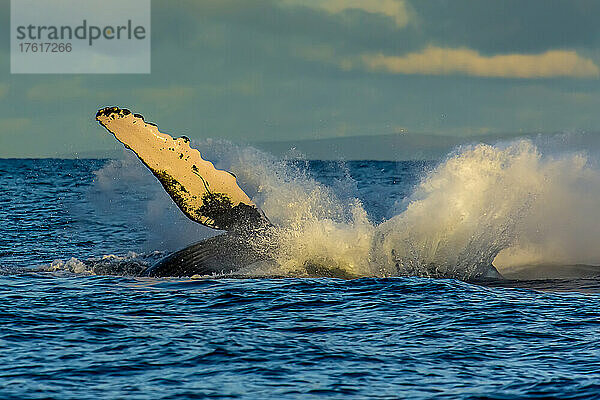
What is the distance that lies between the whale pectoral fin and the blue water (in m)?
1.51

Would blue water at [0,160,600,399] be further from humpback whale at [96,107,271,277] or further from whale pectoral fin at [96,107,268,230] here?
whale pectoral fin at [96,107,268,230]

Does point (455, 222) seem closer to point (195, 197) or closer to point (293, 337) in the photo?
point (195, 197)

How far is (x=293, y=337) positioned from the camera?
9.98m

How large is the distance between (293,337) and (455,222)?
629 cm

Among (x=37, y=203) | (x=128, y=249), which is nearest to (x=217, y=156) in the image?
(x=128, y=249)

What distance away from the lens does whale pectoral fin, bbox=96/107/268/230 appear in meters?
13.9

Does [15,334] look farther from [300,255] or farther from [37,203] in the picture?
[37,203]

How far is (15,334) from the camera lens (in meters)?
10.1

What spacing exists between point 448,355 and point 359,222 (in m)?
6.51

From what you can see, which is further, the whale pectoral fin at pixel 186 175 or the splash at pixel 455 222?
the splash at pixel 455 222

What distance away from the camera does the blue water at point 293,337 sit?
26.8 feet

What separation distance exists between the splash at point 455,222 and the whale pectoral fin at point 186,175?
0.66 m

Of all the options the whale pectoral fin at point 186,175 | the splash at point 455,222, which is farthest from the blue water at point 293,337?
the whale pectoral fin at point 186,175

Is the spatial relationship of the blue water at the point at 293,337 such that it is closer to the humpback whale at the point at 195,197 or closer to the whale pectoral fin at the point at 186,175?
the humpback whale at the point at 195,197
